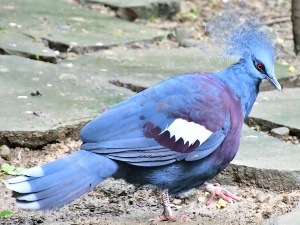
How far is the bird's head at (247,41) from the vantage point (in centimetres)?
365

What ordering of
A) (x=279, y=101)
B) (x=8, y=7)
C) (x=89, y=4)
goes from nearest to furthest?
(x=279, y=101) < (x=8, y=7) < (x=89, y=4)

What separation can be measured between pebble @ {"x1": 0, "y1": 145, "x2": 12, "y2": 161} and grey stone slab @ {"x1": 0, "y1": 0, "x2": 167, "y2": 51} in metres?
1.77

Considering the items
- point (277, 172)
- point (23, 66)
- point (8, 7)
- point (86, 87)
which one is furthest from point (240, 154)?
point (8, 7)

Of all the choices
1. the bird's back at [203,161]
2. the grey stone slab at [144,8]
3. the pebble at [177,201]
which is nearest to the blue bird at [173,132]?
the bird's back at [203,161]

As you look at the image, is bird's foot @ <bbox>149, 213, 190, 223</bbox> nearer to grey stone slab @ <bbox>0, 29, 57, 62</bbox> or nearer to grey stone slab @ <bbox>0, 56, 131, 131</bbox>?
grey stone slab @ <bbox>0, 56, 131, 131</bbox>

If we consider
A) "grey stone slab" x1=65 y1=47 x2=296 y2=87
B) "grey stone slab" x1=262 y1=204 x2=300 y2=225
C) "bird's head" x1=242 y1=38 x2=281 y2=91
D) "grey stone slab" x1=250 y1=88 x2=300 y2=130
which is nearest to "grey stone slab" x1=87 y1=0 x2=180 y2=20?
"grey stone slab" x1=65 y1=47 x2=296 y2=87

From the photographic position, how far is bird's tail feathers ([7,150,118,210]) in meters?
3.14

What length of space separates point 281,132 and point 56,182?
170 cm

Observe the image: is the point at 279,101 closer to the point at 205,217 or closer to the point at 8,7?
the point at 205,217

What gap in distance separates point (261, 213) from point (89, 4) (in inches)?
Answer: 156

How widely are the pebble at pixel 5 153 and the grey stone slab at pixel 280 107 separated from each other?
1.43 metres

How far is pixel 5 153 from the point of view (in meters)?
4.14

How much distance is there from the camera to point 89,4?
7180 mm

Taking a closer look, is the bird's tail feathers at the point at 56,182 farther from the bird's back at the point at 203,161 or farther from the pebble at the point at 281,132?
the pebble at the point at 281,132
